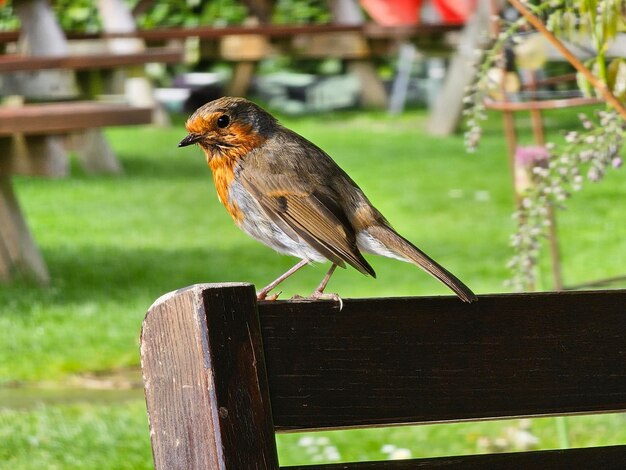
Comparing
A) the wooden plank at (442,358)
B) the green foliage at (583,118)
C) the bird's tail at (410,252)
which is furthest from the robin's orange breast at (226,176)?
the wooden plank at (442,358)

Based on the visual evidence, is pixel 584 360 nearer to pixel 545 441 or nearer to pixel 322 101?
pixel 545 441

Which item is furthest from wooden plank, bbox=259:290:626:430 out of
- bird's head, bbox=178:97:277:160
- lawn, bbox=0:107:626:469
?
lawn, bbox=0:107:626:469

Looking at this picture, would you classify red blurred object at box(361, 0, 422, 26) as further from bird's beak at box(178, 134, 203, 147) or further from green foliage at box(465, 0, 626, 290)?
bird's beak at box(178, 134, 203, 147)

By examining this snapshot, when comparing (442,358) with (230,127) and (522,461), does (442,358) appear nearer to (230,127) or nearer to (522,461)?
(522,461)

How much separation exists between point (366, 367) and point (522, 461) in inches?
8.8

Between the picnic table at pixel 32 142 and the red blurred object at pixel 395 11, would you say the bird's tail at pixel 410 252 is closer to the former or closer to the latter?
the picnic table at pixel 32 142

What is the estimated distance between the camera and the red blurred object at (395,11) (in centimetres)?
1236

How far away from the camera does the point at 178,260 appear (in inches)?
278

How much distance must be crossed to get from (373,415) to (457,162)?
29.7 feet

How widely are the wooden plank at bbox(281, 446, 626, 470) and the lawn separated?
2506mm

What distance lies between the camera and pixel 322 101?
15.8 m

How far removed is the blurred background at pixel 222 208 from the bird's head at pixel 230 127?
0.37 metres

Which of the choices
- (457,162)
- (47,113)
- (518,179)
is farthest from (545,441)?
(457,162)

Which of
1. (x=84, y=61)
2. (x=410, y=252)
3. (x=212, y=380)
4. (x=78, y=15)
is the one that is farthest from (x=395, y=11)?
(x=212, y=380)
